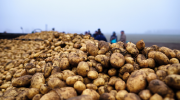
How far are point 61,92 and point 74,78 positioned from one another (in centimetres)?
30

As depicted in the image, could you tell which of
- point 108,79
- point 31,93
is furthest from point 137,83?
point 31,93

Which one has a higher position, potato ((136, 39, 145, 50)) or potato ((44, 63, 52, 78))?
potato ((136, 39, 145, 50))

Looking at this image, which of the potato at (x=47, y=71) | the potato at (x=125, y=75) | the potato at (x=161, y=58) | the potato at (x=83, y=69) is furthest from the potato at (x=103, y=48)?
the potato at (x=47, y=71)

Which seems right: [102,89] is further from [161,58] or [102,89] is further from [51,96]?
[161,58]

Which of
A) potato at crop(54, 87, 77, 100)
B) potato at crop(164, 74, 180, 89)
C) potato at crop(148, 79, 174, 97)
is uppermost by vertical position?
potato at crop(164, 74, 180, 89)

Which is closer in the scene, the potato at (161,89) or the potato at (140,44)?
the potato at (161,89)

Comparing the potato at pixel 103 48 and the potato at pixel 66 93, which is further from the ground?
the potato at pixel 103 48

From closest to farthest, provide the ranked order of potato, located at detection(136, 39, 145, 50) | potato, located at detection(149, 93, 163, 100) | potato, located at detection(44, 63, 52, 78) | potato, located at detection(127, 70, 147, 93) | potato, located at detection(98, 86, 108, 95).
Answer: potato, located at detection(149, 93, 163, 100), potato, located at detection(127, 70, 147, 93), potato, located at detection(98, 86, 108, 95), potato, located at detection(44, 63, 52, 78), potato, located at detection(136, 39, 145, 50)

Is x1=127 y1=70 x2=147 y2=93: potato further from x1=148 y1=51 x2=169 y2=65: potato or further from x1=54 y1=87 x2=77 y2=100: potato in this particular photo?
x1=54 y1=87 x2=77 y2=100: potato

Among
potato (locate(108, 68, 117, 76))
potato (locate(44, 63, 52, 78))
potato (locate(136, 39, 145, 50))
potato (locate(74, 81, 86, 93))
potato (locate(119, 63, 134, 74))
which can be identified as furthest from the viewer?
potato (locate(136, 39, 145, 50))

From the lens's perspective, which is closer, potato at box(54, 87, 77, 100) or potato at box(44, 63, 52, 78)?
potato at box(54, 87, 77, 100)

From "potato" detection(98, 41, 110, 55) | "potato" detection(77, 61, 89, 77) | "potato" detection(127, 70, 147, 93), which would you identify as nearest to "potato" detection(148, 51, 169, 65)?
"potato" detection(127, 70, 147, 93)

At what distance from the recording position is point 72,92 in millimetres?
1661

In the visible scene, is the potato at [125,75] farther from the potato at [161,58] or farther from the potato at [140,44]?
the potato at [140,44]
